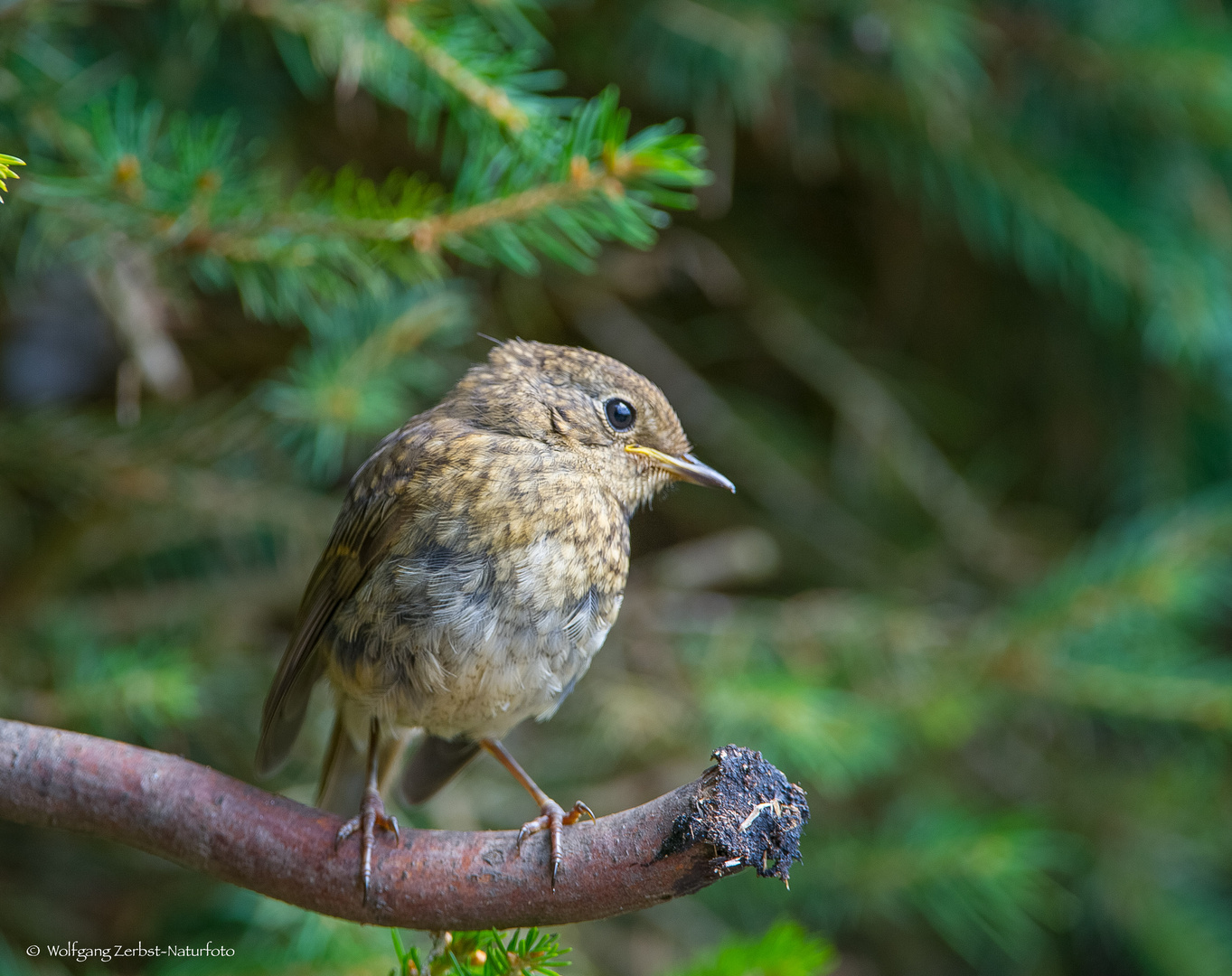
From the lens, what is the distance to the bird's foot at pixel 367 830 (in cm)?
99

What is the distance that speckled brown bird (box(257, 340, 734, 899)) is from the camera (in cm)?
114

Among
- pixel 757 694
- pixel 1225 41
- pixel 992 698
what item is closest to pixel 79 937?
pixel 757 694

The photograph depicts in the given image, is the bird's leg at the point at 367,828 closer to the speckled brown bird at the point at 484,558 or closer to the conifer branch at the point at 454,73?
the speckled brown bird at the point at 484,558

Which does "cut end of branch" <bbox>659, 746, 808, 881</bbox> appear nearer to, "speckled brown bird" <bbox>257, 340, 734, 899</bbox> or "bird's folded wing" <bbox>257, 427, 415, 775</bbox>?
"speckled brown bird" <bbox>257, 340, 734, 899</bbox>

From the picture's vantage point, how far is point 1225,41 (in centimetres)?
178

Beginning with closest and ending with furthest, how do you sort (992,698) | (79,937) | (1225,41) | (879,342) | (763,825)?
(763,825) < (79,937) < (1225,41) < (992,698) < (879,342)

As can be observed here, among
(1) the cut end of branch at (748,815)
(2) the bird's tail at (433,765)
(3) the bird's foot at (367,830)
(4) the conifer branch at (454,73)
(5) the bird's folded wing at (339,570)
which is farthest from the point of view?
(2) the bird's tail at (433,765)

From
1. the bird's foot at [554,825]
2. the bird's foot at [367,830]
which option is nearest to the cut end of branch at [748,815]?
the bird's foot at [554,825]

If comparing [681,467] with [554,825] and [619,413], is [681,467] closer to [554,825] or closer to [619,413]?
[619,413]

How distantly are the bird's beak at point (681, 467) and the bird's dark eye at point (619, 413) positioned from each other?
3 cm

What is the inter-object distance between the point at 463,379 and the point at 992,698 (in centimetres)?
117

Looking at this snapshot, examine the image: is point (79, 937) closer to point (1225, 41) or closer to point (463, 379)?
point (463, 379)

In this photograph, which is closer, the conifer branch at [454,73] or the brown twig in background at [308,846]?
the brown twig in background at [308,846]

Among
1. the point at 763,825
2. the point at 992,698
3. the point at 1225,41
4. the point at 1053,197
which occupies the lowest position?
the point at 992,698
